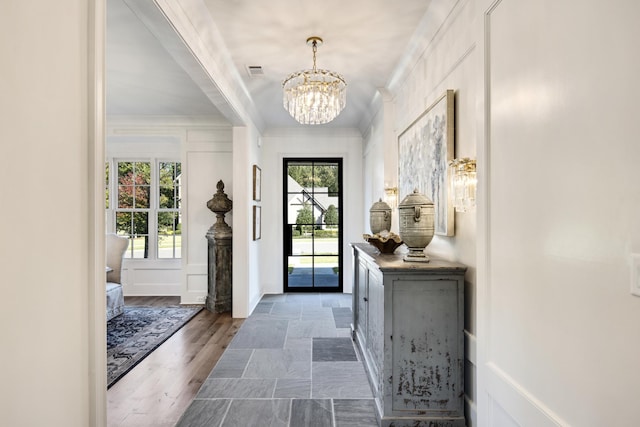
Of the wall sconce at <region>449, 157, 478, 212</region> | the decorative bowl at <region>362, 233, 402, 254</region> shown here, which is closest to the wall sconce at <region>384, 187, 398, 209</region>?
the decorative bowl at <region>362, 233, 402, 254</region>

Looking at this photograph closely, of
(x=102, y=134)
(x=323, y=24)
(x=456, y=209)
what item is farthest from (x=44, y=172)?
(x=323, y=24)

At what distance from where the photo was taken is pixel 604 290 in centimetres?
91

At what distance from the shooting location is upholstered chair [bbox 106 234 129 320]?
4.38m

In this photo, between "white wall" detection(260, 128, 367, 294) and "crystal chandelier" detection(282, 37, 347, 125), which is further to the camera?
"white wall" detection(260, 128, 367, 294)

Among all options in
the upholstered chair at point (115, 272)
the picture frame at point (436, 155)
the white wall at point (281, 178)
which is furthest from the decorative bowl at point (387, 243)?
the upholstered chair at point (115, 272)

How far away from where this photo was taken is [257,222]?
17.3 feet

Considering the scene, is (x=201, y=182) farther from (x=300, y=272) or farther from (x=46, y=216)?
(x=46, y=216)

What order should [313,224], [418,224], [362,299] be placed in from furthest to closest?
[313,224] < [362,299] < [418,224]

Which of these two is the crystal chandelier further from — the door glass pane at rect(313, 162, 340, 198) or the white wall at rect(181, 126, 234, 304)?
the door glass pane at rect(313, 162, 340, 198)

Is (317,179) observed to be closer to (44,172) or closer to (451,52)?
(451,52)

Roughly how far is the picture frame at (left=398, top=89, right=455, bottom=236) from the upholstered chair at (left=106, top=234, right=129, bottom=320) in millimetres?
3810

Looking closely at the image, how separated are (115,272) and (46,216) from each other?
4.08m

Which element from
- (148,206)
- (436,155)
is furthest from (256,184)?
(436,155)

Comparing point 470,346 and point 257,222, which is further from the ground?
point 257,222
